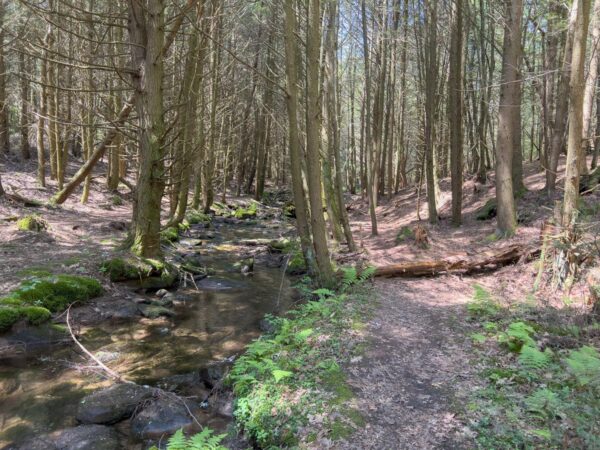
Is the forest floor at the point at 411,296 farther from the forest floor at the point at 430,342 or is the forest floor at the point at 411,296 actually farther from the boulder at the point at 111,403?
the boulder at the point at 111,403

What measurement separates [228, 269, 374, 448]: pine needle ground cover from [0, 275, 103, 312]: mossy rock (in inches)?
149

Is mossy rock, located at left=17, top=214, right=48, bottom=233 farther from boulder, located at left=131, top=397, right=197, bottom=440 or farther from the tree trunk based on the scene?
boulder, located at left=131, top=397, right=197, bottom=440

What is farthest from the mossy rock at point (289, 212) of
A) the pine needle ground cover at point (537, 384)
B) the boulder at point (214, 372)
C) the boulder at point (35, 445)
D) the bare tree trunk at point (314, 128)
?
the boulder at point (35, 445)

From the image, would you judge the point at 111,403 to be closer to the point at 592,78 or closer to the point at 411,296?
the point at 411,296

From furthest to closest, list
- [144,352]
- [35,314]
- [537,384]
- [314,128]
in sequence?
1. [314,128]
2. [35,314]
3. [144,352]
4. [537,384]

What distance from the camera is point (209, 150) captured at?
1980cm

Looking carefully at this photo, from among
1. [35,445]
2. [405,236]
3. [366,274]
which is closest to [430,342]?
[366,274]

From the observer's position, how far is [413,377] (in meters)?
5.06

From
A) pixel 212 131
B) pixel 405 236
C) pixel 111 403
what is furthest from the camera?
pixel 212 131

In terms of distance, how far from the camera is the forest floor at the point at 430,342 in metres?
4.07

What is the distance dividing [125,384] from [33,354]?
6.18 ft

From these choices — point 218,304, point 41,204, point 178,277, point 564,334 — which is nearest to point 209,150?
point 41,204

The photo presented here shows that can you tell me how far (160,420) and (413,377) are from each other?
9.93 feet

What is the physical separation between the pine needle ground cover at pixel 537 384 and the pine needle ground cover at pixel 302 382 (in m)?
1.33
